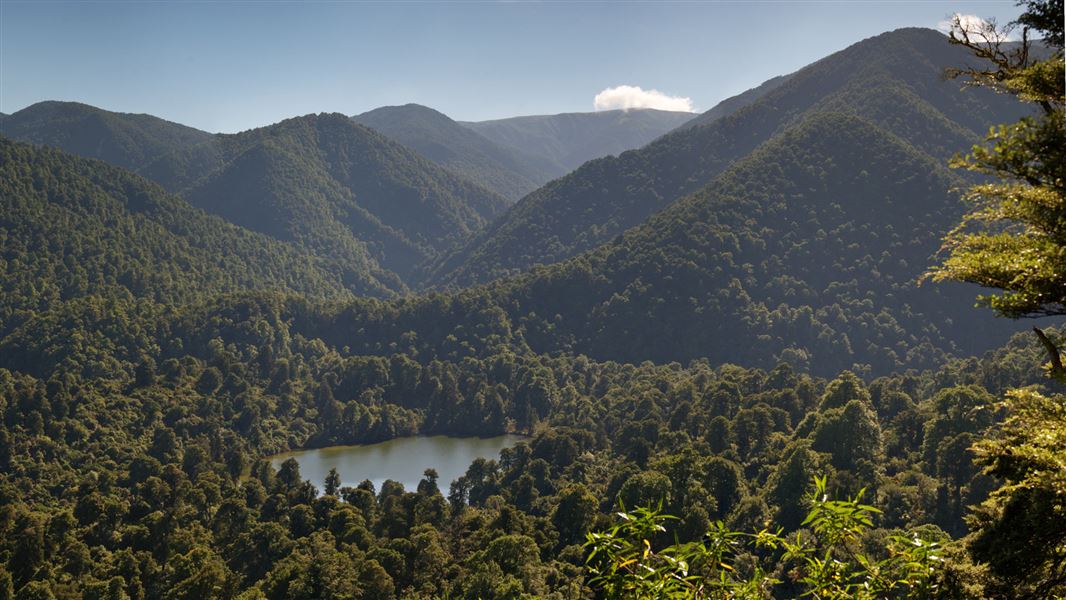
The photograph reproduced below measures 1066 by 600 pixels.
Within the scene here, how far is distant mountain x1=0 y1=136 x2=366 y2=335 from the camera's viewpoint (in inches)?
4828

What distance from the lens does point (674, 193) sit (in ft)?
608

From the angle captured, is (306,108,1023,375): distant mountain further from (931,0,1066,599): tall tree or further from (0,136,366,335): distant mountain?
(931,0,1066,599): tall tree

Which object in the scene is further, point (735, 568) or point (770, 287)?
point (770, 287)

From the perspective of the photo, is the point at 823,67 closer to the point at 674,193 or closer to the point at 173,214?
the point at 674,193

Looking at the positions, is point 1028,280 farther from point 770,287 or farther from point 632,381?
point 770,287

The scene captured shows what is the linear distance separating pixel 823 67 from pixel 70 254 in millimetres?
174277

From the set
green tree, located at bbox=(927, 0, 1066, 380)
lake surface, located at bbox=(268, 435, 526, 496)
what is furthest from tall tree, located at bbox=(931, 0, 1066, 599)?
lake surface, located at bbox=(268, 435, 526, 496)

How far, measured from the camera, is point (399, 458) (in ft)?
300

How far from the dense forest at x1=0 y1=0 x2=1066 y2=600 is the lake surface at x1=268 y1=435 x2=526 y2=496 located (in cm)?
275

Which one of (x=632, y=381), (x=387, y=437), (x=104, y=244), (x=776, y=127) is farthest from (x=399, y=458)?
(x=776, y=127)

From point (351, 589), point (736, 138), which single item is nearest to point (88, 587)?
point (351, 589)

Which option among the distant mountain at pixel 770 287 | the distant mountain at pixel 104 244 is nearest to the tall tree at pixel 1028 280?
the distant mountain at pixel 770 287

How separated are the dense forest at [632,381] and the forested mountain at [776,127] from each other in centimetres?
112

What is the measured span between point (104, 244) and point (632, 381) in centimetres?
10251
